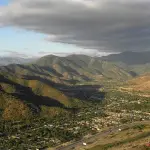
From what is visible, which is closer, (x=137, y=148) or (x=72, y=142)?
(x=137, y=148)

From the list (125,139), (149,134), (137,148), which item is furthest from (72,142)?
(137,148)

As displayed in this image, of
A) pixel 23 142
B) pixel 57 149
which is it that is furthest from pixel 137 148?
pixel 23 142

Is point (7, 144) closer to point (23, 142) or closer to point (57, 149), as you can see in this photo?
point (23, 142)

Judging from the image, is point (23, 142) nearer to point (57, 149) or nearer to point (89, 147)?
point (57, 149)

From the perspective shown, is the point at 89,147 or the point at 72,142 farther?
the point at 72,142

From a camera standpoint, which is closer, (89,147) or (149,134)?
(89,147)

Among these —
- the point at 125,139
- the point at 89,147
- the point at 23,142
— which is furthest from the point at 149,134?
the point at 23,142

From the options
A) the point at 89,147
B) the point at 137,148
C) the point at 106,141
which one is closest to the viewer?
the point at 137,148

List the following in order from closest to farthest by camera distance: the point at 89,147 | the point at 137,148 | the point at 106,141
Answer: the point at 137,148
the point at 89,147
the point at 106,141
